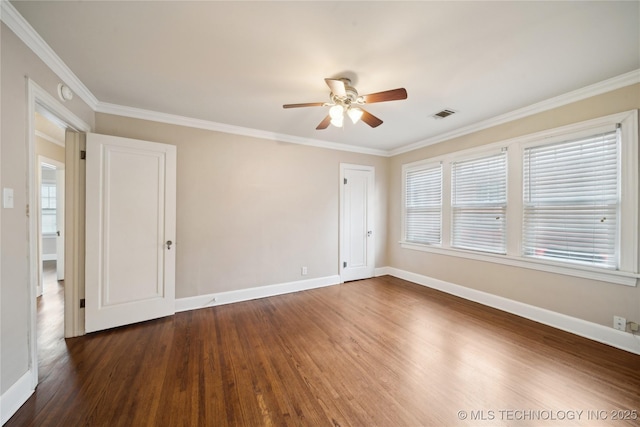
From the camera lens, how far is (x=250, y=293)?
3.53m

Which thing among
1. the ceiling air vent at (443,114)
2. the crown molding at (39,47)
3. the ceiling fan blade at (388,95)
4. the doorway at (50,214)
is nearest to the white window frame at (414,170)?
the ceiling air vent at (443,114)

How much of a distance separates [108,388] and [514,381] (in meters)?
3.10

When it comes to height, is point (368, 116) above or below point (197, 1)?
below

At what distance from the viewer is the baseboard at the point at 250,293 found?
123 inches

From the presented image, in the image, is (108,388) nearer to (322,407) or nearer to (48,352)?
(48,352)

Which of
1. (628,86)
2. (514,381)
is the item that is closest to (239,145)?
(514,381)

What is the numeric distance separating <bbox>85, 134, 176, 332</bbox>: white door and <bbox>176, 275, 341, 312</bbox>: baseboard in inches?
9.2

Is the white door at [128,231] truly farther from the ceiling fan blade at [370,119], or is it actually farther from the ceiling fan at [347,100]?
the ceiling fan blade at [370,119]

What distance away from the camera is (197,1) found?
1415 millimetres

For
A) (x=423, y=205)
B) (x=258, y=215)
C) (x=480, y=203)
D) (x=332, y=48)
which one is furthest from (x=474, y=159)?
(x=258, y=215)

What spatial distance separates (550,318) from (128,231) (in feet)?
16.3

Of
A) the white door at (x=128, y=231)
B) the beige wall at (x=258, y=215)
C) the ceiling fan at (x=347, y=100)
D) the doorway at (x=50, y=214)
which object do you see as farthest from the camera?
the doorway at (x=50, y=214)

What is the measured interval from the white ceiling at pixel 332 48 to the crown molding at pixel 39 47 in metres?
0.05

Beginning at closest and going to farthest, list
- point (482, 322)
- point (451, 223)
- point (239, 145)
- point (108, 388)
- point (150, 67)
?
point (108, 388)
point (150, 67)
point (482, 322)
point (239, 145)
point (451, 223)
